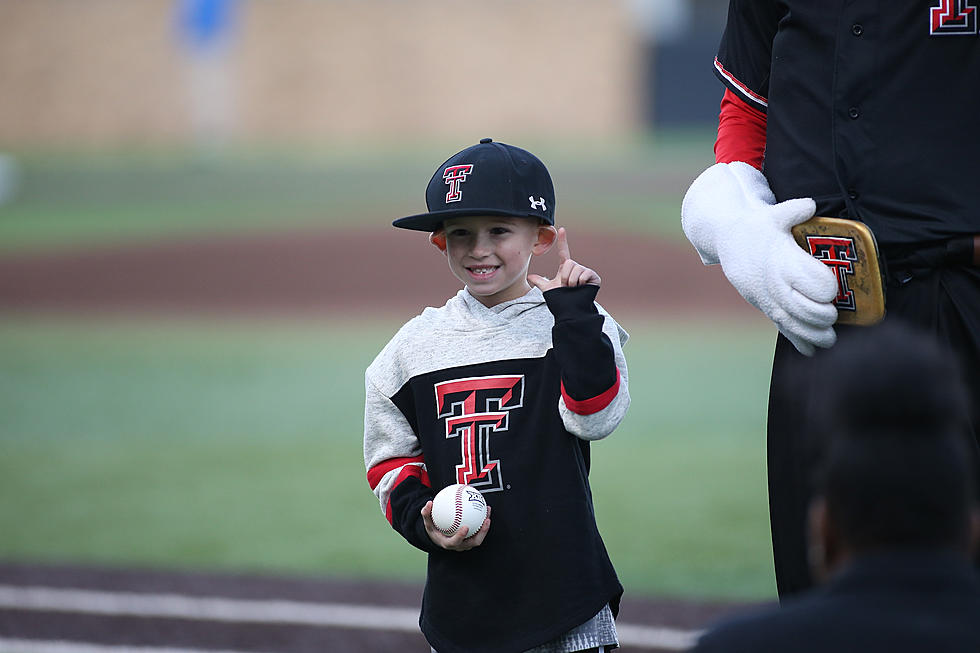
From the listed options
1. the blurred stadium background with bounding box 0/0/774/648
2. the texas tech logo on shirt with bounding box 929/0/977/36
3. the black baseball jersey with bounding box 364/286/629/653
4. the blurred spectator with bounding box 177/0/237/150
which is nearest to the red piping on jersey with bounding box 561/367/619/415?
the black baseball jersey with bounding box 364/286/629/653

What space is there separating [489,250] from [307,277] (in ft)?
48.9

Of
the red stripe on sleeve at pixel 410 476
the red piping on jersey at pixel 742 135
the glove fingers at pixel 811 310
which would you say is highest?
the red piping on jersey at pixel 742 135

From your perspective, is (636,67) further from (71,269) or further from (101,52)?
(71,269)

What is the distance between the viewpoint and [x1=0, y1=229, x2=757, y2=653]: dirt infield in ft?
15.5

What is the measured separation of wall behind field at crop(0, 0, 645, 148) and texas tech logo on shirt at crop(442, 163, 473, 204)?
107 ft

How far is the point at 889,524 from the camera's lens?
1344 millimetres

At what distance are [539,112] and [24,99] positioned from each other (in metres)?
15.0

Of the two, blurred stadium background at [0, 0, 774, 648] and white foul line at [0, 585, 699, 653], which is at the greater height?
blurred stadium background at [0, 0, 774, 648]

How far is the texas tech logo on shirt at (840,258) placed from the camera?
7.37 ft

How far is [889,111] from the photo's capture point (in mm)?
2273

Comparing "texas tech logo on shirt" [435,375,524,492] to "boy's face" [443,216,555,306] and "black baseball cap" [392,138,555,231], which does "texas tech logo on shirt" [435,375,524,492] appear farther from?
"black baseball cap" [392,138,555,231]

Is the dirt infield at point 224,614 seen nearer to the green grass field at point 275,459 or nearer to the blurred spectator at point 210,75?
the green grass field at point 275,459

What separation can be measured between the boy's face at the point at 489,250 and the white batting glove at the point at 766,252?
0.41m

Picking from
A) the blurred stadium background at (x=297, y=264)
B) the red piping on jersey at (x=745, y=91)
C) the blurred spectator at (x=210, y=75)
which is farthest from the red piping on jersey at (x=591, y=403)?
the blurred spectator at (x=210, y=75)
